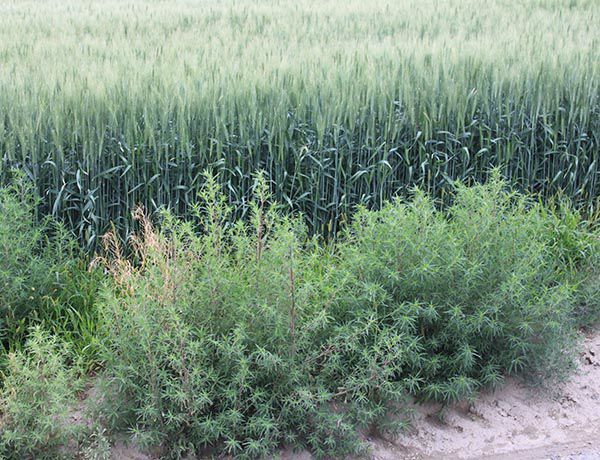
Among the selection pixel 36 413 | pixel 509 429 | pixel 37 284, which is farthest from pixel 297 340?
pixel 37 284

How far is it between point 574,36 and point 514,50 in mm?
1415

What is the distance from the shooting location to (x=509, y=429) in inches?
167

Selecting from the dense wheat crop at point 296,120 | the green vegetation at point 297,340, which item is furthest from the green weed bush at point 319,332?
the dense wheat crop at point 296,120

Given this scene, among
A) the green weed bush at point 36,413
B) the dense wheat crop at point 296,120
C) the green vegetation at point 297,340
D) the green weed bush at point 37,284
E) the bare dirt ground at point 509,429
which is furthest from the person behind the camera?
the dense wheat crop at point 296,120

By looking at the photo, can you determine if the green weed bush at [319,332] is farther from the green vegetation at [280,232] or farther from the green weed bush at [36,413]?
the green weed bush at [36,413]

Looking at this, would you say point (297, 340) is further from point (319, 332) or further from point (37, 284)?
point (37, 284)

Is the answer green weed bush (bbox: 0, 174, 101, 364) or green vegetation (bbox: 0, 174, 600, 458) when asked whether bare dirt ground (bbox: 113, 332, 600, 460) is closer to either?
green vegetation (bbox: 0, 174, 600, 458)

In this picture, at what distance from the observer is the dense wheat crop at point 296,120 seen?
17.0 ft

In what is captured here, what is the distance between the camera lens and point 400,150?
5.79m

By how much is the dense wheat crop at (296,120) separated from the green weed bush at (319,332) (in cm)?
121

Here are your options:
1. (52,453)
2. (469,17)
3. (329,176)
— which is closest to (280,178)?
(329,176)

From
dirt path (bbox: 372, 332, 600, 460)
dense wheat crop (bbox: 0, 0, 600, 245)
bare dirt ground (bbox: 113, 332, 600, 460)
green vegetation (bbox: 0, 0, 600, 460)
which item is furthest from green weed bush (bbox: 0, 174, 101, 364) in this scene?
dirt path (bbox: 372, 332, 600, 460)

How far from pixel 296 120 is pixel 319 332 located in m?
1.89

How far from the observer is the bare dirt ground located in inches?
160
